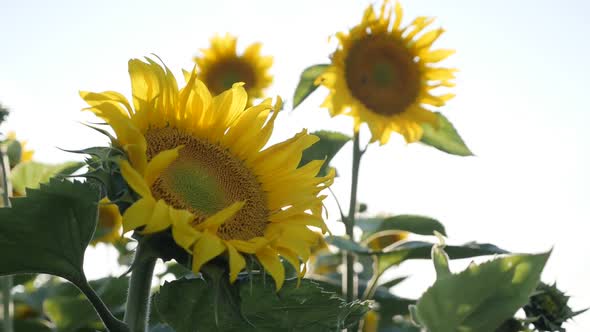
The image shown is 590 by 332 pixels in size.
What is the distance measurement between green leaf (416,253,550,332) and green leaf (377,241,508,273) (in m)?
0.71

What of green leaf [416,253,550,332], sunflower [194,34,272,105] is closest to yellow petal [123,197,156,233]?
green leaf [416,253,550,332]

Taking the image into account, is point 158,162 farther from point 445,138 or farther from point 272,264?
point 445,138

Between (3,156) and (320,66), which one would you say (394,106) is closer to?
(320,66)

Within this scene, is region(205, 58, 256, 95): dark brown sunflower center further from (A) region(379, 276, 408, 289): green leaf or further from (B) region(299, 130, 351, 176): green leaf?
(B) region(299, 130, 351, 176): green leaf

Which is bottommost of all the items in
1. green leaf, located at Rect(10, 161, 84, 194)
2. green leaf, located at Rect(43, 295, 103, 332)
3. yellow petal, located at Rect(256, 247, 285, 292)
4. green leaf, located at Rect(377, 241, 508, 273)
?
green leaf, located at Rect(43, 295, 103, 332)

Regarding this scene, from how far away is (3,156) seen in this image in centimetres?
154

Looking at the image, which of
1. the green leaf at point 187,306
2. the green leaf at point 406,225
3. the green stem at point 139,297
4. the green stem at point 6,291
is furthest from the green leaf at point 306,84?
the green stem at point 139,297

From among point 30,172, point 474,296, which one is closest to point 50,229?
point 474,296

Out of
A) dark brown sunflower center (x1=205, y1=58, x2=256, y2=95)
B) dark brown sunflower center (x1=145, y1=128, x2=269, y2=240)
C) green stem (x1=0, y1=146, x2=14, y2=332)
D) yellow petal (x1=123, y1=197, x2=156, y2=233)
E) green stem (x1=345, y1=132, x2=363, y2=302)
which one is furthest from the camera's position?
dark brown sunflower center (x1=205, y1=58, x2=256, y2=95)

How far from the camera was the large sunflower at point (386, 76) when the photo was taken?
231 cm

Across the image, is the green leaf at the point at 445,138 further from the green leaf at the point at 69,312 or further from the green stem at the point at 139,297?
the green stem at the point at 139,297

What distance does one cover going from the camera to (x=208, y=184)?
3.54 ft

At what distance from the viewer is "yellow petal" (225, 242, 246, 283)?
854mm

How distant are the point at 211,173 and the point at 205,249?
27cm
